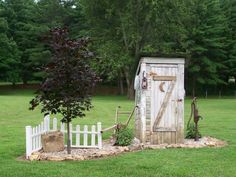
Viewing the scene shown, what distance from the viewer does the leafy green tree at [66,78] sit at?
9102 mm

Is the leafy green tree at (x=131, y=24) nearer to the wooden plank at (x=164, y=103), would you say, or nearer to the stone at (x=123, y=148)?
the wooden plank at (x=164, y=103)

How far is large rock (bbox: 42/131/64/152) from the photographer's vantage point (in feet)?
31.8

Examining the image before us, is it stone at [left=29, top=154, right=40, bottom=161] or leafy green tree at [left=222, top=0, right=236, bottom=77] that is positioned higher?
leafy green tree at [left=222, top=0, right=236, bottom=77]

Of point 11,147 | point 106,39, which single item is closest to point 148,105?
point 11,147

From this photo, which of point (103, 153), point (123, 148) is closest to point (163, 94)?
point (123, 148)

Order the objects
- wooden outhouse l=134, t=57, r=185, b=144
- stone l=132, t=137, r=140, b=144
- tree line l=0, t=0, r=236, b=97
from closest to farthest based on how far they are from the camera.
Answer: wooden outhouse l=134, t=57, r=185, b=144 < stone l=132, t=137, r=140, b=144 < tree line l=0, t=0, r=236, b=97

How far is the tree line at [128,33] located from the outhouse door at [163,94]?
15.9m

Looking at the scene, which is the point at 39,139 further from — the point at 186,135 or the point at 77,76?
the point at 186,135

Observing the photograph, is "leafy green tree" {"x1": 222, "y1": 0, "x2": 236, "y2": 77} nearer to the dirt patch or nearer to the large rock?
the dirt patch

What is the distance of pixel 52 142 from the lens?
9.70 metres

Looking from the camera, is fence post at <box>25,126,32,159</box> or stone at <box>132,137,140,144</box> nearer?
fence post at <box>25,126,32,159</box>

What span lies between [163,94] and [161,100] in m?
0.15

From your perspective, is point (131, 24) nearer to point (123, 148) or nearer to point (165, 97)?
point (165, 97)

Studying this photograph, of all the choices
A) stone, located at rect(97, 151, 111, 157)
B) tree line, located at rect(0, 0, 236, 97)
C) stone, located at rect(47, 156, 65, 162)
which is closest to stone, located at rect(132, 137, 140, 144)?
stone, located at rect(97, 151, 111, 157)
